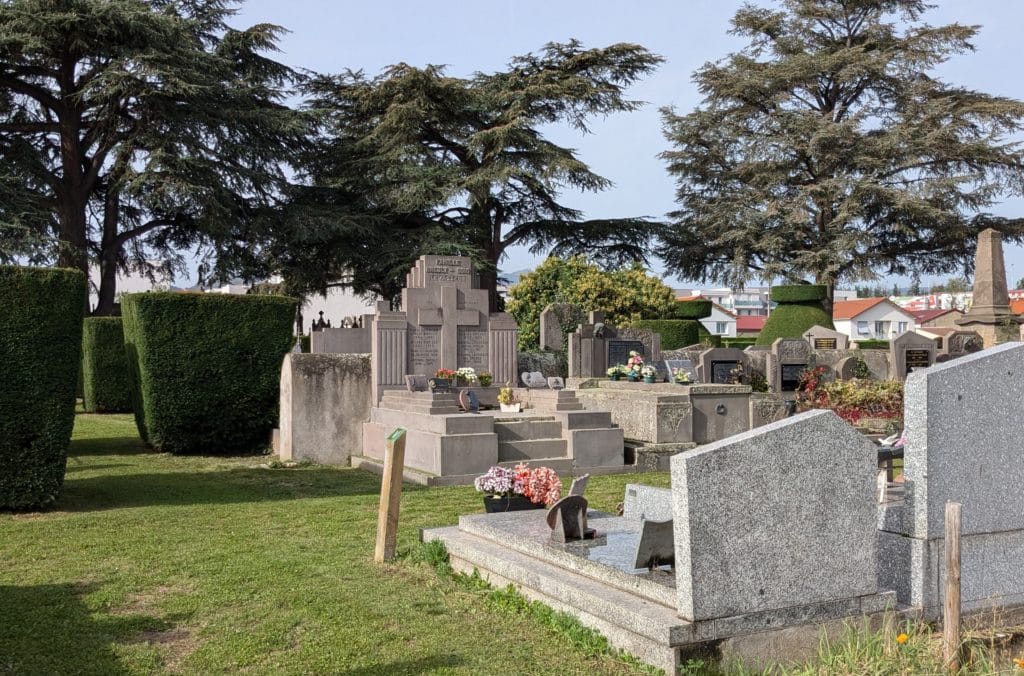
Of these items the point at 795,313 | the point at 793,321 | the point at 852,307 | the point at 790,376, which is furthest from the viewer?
the point at 852,307

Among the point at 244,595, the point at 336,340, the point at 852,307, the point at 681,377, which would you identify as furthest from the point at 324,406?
→ the point at 852,307

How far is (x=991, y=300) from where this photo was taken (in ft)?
89.6

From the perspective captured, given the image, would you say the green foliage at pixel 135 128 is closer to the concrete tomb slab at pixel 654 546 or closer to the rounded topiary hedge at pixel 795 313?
the rounded topiary hedge at pixel 795 313

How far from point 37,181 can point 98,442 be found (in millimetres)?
13961

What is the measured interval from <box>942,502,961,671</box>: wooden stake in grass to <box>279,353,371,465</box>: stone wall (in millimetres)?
10145

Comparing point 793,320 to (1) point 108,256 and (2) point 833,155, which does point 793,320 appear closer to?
(2) point 833,155

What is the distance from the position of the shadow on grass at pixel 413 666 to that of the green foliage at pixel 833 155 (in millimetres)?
30159

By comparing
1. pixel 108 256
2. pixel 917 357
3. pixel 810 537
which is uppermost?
pixel 108 256

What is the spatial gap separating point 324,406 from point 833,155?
28713 mm

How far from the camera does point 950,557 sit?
4.50 meters

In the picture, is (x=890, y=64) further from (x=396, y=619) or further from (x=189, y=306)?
(x=396, y=619)

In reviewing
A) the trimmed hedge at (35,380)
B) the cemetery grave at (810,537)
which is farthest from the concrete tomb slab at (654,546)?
the trimmed hedge at (35,380)

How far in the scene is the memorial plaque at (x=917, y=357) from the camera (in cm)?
2138

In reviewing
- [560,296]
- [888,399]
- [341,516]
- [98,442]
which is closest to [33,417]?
[341,516]
